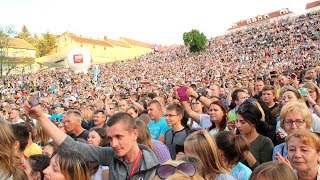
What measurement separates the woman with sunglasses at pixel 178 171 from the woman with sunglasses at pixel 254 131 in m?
1.79

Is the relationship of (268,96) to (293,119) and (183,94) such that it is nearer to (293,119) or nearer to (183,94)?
(183,94)

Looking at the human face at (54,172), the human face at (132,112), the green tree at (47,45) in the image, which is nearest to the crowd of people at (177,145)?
the human face at (54,172)

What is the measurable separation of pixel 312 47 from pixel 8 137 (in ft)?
102

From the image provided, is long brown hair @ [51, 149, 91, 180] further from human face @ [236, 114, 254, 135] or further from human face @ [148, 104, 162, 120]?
human face @ [148, 104, 162, 120]

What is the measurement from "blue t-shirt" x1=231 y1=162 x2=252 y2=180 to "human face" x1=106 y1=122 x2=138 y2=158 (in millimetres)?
1062

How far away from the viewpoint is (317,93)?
6.00m

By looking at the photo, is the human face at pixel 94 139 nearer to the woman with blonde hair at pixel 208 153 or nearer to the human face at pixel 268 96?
the woman with blonde hair at pixel 208 153

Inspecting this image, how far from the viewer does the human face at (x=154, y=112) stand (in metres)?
6.20

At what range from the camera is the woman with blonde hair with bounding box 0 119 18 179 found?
9.74 ft

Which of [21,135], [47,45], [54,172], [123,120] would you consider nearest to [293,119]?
[123,120]

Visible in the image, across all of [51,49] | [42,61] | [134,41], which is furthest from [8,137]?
[134,41]

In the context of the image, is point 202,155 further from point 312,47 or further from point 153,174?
point 312,47

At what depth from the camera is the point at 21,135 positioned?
4.32m

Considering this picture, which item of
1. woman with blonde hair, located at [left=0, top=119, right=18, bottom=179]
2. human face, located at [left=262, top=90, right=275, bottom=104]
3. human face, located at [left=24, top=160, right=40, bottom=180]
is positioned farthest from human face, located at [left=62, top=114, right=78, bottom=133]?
human face, located at [left=262, top=90, right=275, bottom=104]
